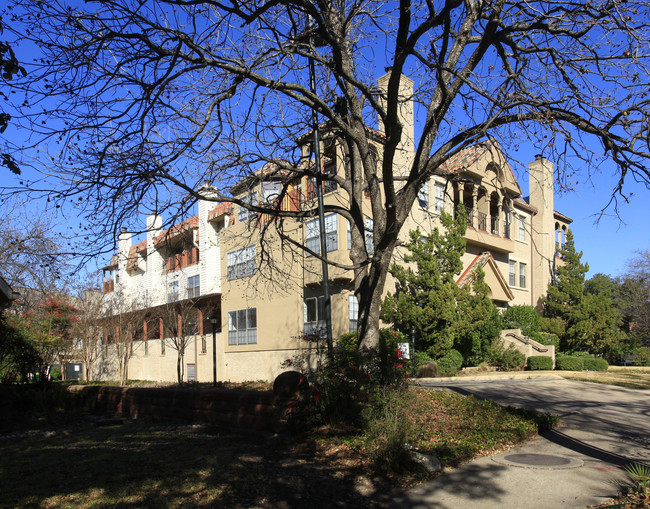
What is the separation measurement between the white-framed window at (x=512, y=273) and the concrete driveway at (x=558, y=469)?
20.5 meters

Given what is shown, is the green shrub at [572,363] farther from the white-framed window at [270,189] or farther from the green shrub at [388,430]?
the green shrub at [388,430]

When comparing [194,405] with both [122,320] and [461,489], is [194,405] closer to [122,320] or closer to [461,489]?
[461,489]

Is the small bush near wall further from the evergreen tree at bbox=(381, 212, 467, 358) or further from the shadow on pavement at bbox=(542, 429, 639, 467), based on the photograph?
the shadow on pavement at bbox=(542, 429, 639, 467)

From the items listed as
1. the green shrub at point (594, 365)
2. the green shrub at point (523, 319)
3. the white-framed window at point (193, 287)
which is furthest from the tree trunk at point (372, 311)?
the white-framed window at point (193, 287)

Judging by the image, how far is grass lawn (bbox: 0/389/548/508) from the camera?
571 cm

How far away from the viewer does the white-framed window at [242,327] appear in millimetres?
26781

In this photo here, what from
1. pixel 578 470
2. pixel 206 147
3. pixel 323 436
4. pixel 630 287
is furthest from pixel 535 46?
pixel 630 287

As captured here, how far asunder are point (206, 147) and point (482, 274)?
53.9 feet

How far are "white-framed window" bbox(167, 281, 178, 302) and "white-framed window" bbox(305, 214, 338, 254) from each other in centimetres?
1544

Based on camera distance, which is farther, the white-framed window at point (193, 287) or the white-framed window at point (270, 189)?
the white-framed window at point (193, 287)

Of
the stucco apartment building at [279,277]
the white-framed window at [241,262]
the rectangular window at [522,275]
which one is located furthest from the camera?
the rectangular window at [522,275]

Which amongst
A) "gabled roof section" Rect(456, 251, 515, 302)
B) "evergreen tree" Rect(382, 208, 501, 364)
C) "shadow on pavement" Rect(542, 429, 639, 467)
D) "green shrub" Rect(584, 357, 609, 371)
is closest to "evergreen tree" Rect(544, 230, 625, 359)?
"gabled roof section" Rect(456, 251, 515, 302)

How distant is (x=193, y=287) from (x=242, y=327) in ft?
29.4

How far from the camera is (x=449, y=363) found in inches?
869
